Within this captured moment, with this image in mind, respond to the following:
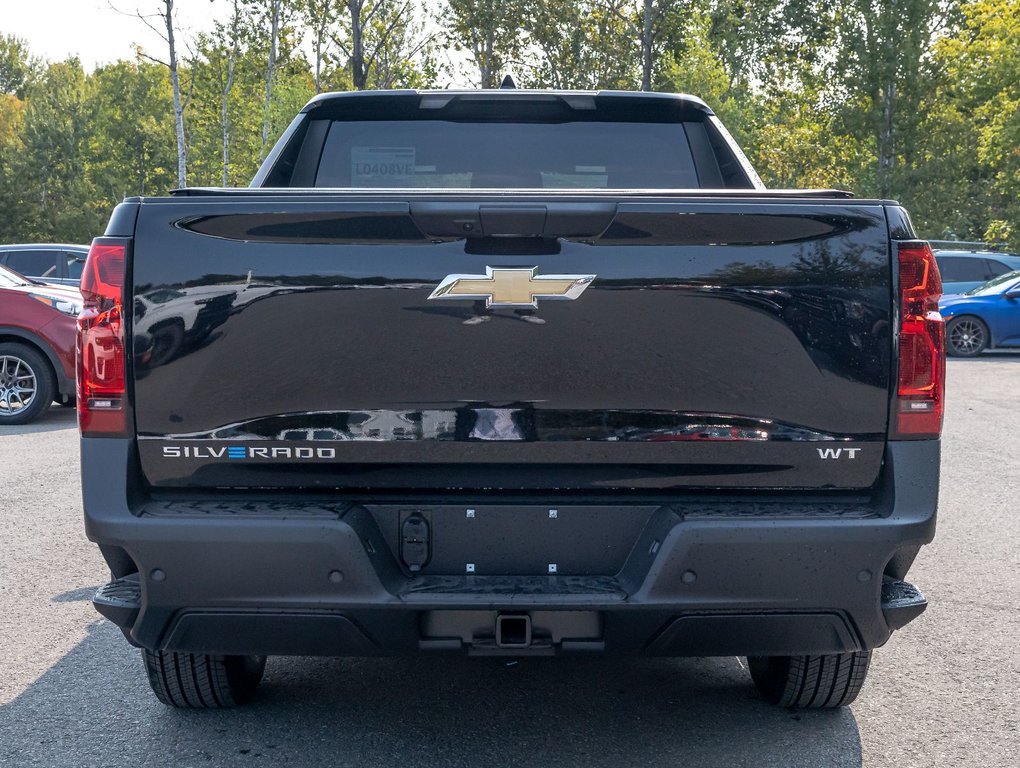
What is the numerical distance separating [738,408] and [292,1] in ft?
167

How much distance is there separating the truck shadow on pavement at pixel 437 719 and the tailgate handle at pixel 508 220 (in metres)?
1.36

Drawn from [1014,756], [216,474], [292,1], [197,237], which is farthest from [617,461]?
[292,1]

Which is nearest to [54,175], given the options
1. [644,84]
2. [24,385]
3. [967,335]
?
[644,84]

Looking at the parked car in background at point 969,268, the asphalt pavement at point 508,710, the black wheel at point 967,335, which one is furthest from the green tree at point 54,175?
the asphalt pavement at point 508,710

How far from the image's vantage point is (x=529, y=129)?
4.60m

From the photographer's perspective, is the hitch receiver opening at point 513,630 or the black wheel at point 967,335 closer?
the hitch receiver opening at point 513,630

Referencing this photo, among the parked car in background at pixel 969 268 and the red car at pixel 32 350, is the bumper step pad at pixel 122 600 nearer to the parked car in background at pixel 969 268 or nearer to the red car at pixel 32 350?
the red car at pixel 32 350

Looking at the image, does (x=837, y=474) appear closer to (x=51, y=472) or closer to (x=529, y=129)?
(x=529, y=129)

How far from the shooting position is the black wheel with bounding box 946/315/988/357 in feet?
66.5

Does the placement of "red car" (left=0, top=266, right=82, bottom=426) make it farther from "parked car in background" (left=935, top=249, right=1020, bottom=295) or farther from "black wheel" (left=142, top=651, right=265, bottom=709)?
"parked car in background" (left=935, top=249, right=1020, bottom=295)

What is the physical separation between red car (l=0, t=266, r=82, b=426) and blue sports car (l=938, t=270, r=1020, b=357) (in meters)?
14.8

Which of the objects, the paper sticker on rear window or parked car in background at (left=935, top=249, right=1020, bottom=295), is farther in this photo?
parked car in background at (left=935, top=249, right=1020, bottom=295)

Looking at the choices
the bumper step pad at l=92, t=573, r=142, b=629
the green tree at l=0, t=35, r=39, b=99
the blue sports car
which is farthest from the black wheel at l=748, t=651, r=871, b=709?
the green tree at l=0, t=35, r=39, b=99

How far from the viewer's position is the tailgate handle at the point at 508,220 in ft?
9.50
